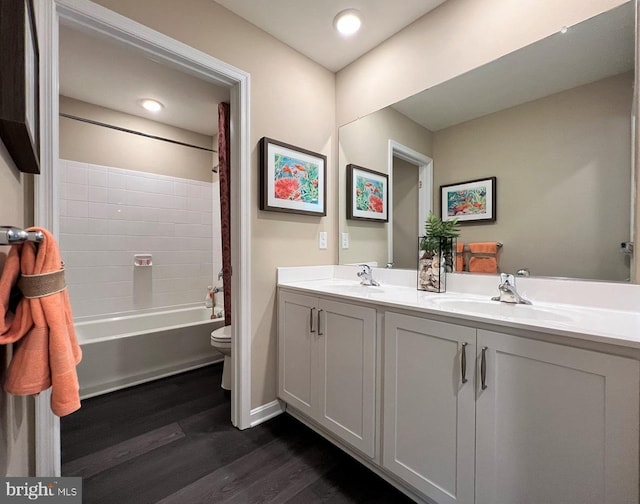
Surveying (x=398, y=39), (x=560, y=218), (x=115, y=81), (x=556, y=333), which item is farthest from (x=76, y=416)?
(x=398, y=39)

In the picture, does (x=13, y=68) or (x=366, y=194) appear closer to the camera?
(x=13, y=68)

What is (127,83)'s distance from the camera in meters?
2.26

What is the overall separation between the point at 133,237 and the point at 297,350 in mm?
2179

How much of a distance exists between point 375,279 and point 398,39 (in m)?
1.55

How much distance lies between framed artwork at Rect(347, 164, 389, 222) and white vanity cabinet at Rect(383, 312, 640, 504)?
100cm

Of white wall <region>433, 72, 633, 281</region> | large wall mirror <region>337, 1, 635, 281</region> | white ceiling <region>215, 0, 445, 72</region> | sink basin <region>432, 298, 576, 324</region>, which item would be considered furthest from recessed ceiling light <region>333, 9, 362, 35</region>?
sink basin <region>432, 298, 576, 324</region>

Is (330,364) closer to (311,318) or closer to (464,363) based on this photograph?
(311,318)

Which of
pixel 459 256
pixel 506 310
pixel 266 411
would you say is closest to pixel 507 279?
pixel 506 310

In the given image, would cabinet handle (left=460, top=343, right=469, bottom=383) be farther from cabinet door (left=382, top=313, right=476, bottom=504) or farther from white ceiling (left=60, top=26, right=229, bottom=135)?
white ceiling (left=60, top=26, right=229, bottom=135)

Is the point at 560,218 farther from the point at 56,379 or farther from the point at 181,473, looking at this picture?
the point at 181,473

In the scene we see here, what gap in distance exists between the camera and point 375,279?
1968 millimetres

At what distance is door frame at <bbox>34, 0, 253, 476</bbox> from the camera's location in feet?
3.71

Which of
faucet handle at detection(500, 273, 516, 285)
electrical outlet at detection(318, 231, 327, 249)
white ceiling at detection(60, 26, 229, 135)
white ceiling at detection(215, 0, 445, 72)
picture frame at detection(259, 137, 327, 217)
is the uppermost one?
white ceiling at detection(215, 0, 445, 72)

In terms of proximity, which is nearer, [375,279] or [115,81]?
[375,279]
